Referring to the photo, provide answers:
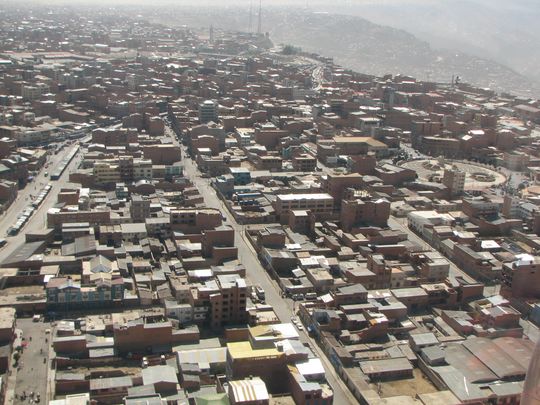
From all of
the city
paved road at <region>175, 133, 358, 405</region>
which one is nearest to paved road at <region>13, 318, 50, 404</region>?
the city

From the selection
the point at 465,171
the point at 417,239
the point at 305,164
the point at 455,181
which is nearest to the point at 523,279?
the point at 417,239

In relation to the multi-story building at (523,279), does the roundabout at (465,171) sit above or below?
below

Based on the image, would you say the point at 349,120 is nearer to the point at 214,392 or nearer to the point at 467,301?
the point at 467,301

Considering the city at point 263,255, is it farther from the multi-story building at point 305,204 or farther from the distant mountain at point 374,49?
the distant mountain at point 374,49

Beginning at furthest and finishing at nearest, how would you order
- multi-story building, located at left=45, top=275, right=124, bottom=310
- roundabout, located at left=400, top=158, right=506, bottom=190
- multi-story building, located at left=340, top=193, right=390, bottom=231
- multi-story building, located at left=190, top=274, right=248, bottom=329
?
1. roundabout, located at left=400, top=158, right=506, bottom=190
2. multi-story building, located at left=340, top=193, right=390, bottom=231
3. multi-story building, located at left=45, top=275, right=124, bottom=310
4. multi-story building, located at left=190, top=274, right=248, bottom=329

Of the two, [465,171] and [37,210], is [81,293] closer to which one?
[37,210]

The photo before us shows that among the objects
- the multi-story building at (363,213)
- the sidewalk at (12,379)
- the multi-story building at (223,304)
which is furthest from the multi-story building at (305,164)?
the sidewalk at (12,379)

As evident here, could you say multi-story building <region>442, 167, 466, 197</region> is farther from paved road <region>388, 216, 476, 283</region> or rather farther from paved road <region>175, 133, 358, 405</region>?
paved road <region>175, 133, 358, 405</region>
